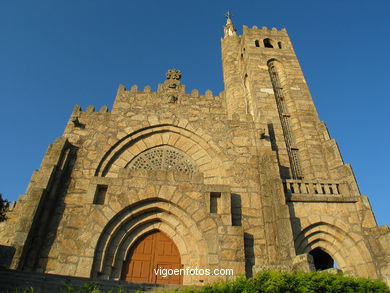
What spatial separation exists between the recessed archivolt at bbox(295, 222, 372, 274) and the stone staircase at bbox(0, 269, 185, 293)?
5.19 metres

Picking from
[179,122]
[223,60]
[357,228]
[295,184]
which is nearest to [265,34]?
[223,60]

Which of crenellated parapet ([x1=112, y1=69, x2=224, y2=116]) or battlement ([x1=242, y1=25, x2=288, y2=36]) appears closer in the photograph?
crenellated parapet ([x1=112, y1=69, x2=224, y2=116])

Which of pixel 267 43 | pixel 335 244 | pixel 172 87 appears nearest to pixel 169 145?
pixel 172 87

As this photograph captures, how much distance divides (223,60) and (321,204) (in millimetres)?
15255

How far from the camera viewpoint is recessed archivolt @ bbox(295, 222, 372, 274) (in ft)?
31.0

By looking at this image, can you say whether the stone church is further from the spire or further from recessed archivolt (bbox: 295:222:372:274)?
the spire

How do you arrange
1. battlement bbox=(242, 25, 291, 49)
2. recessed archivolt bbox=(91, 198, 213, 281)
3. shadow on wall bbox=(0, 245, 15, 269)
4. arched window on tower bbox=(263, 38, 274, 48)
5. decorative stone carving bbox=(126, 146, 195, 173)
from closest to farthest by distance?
shadow on wall bbox=(0, 245, 15, 269), recessed archivolt bbox=(91, 198, 213, 281), decorative stone carving bbox=(126, 146, 195, 173), battlement bbox=(242, 25, 291, 49), arched window on tower bbox=(263, 38, 274, 48)

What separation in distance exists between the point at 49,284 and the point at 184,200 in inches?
163

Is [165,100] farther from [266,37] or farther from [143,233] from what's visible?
[266,37]

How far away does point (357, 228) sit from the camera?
32.2 feet

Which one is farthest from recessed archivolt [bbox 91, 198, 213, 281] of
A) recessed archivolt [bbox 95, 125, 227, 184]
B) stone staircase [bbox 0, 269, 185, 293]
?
recessed archivolt [bbox 95, 125, 227, 184]

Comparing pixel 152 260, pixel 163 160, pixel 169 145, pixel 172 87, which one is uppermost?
pixel 172 87

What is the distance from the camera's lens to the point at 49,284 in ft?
20.9

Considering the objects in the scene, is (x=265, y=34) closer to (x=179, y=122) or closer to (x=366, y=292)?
(x=179, y=122)
